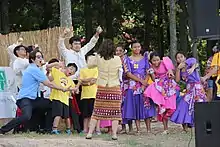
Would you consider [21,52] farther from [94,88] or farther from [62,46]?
[94,88]

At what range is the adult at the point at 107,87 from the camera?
9.09 metres

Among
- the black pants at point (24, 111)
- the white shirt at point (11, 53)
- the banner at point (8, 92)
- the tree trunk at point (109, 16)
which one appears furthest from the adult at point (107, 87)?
the tree trunk at point (109, 16)

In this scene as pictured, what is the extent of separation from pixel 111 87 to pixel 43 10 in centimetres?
1860

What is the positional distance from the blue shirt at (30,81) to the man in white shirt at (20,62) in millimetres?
509

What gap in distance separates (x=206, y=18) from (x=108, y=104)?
9.13ft

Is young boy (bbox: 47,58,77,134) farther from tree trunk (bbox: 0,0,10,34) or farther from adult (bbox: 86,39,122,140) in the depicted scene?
tree trunk (bbox: 0,0,10,34)

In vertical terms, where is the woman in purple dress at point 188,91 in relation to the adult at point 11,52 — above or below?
below

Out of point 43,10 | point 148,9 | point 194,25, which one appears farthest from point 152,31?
point 194,25

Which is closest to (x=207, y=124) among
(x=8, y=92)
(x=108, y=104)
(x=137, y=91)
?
(x=108, y=104)

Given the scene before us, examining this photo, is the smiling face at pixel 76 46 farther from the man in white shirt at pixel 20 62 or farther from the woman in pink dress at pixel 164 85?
the woman in pink dress at pixel 164 85

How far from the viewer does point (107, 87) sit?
909 cm

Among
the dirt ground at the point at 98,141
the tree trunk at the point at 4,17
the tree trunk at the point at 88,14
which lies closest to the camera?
the dirt ground at the point at 98,141

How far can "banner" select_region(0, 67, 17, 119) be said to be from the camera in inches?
444

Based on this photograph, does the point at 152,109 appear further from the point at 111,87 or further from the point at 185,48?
the point at 185,48
